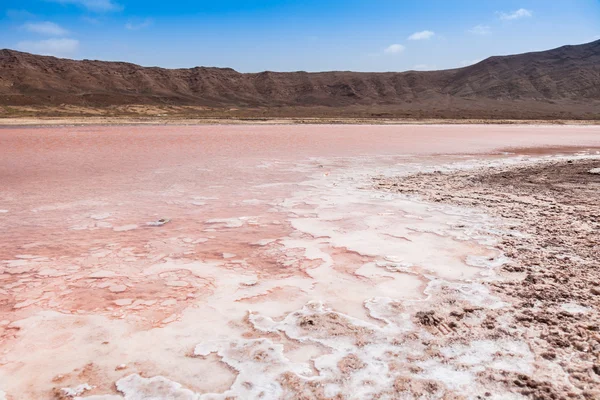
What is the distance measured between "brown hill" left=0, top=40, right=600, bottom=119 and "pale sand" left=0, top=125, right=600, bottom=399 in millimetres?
63351

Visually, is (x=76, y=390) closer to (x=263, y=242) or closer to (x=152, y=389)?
(x=152, y=389)

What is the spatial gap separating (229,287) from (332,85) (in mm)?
98781

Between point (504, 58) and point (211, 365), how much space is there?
109 meters

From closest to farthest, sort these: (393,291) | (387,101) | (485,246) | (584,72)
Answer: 1. (393,291)
2. (485,246)
3. (584,72)
4. (387,101)

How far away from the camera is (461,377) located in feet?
7.28

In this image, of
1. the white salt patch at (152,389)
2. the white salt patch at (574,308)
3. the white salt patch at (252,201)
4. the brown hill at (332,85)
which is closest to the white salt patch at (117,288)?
the white salt patch at (152,389)

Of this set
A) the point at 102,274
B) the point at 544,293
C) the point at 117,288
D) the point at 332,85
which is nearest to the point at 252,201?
the point at 102,274

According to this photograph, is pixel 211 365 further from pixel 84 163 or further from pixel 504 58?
pixel 504 58

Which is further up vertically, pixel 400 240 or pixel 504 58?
pixel 504 58

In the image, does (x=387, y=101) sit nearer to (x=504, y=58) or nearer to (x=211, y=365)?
(x=504, y=58)

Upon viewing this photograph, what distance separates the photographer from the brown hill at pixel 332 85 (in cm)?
7319

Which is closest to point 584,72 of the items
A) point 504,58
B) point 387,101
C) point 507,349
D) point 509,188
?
point 504,58

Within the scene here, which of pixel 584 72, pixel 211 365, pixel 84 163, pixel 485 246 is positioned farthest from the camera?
pixel 584 72

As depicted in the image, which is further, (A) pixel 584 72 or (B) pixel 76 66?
(B) pixel 76 66
